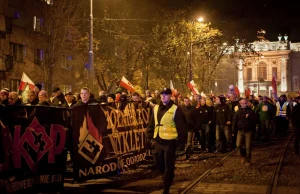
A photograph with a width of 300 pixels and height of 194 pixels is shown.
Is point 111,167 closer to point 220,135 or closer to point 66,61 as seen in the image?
point 220,135

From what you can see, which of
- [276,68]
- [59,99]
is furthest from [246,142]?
[276,68]

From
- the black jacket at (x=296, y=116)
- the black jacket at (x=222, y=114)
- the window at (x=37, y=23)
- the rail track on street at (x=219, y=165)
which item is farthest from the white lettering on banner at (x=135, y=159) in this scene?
the window at (x=37, y=23)

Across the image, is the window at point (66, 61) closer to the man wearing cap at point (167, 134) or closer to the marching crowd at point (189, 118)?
the marching crowd at point (189, 118)

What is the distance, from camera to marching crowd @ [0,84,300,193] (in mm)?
8648

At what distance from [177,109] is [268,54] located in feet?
348

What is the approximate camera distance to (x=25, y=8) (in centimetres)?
3472

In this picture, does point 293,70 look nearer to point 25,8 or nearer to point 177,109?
point 25,8

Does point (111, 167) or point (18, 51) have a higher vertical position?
point (18, 51)

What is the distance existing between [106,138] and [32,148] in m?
2.57

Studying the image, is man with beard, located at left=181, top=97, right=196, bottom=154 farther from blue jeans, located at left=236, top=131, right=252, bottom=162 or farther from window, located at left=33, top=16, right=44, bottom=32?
window, located at left=33, top=16, right=44, bottom=32

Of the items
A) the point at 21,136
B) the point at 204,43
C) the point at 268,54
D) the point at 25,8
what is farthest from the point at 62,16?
the point at 268,54

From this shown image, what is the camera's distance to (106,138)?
10219 mm

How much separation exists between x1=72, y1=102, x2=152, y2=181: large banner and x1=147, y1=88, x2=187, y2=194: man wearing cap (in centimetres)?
155

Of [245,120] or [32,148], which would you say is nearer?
[32,148]
